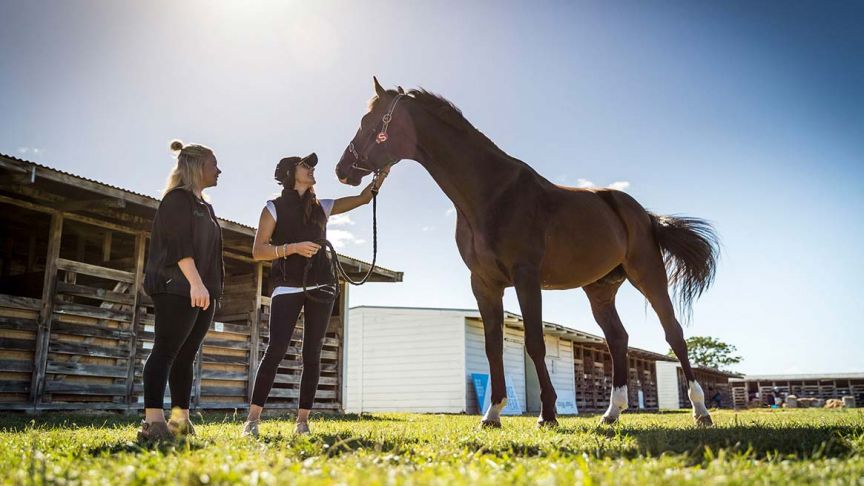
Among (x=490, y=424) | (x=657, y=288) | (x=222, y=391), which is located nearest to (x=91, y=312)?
(x=222, y=391)

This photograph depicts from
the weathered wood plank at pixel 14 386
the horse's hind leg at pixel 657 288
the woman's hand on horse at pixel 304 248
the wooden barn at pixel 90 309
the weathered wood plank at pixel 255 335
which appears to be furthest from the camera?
the weathered wood plank at pixel 255 335

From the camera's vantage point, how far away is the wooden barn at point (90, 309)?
852cm

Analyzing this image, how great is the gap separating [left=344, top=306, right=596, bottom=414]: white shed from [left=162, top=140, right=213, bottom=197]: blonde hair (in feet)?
55.5

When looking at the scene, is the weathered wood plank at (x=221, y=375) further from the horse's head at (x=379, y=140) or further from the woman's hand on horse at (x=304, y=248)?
the woman's hand on horse at (x=304, y=248)

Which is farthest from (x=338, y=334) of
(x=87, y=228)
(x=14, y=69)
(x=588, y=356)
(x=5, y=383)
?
(x=588, y=356)

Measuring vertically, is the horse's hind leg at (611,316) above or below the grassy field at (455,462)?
above

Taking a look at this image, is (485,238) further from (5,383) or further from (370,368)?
(370,368)

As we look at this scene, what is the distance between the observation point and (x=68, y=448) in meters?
3.13

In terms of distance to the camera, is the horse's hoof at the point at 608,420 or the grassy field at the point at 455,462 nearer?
the grassy field at the point at 455,462

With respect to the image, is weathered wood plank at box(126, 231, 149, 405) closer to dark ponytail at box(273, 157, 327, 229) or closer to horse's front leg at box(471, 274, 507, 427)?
dark ponytail at box(273, 157, 327, 229)

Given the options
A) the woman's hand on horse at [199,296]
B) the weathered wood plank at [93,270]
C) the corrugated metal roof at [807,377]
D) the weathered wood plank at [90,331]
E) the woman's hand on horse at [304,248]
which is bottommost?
the corrugated metal roof at [807,377]

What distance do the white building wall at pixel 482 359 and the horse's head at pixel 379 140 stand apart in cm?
1458

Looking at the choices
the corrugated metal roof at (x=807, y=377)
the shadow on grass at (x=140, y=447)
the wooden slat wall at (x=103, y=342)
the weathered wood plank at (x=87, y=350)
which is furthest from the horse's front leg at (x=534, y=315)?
the corrugated metal roof at (x=807, y=377)

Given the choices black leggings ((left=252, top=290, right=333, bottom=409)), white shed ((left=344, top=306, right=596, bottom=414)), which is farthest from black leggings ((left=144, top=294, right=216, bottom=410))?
white shed ((left=344, top=306, right=596, bottom=414))
